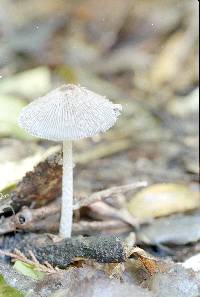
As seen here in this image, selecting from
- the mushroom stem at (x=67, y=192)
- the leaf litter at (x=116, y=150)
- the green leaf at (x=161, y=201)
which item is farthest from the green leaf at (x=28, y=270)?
the green leaf at (x=161, y=201)

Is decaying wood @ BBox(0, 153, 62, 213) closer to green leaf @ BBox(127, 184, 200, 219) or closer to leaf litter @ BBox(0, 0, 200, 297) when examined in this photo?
leaf litter @ BBox(0, 0, 200, 297)

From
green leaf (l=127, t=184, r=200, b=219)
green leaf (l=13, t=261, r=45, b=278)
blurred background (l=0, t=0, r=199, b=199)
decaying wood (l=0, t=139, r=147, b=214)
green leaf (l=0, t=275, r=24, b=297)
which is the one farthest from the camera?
blurred background (l=0, t=0, r=199, b=199)

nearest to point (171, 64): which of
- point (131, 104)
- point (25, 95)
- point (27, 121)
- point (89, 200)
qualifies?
point (131, 104)

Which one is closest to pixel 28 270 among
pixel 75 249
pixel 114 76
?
pixel 75 249

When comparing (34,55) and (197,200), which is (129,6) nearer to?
(34,55)

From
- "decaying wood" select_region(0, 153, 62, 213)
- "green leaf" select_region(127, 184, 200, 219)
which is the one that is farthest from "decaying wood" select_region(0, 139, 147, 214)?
"green leaf" select_region(127, 184, 200, 219)

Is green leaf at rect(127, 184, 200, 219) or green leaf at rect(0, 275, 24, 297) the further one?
green leaf at rect(127, 184, 200, 219)
